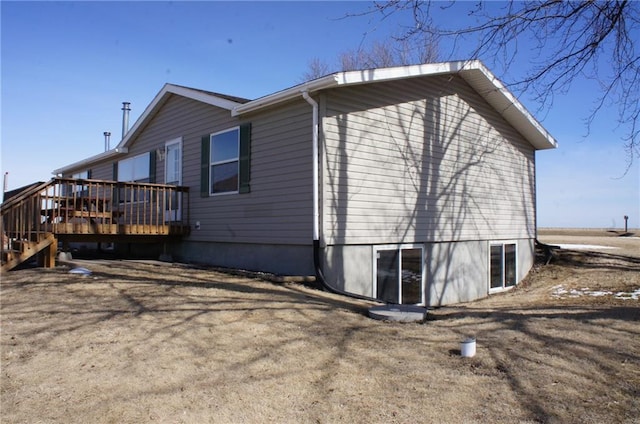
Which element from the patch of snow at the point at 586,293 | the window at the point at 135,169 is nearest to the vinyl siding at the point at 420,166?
the patch of snow at the point at 586,293

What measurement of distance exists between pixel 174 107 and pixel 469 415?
1097cm

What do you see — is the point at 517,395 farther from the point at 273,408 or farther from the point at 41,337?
the point at 41,337

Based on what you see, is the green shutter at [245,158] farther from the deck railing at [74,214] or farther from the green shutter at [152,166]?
the green shutter at [152,166]

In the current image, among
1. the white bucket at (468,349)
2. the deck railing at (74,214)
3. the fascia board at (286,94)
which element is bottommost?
the white bucket at (468,349)

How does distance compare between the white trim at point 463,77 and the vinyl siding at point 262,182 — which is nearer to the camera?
the white trim at point 463,77

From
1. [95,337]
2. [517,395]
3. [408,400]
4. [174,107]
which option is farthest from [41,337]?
[174,107]

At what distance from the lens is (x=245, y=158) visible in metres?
9.87

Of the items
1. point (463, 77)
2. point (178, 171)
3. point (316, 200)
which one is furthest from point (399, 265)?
point (178, 171)

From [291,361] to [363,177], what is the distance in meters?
5.14

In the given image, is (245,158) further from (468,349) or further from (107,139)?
(107,139)

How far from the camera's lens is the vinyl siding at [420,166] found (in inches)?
343

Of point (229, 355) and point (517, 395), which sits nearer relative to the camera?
point (517, 395)

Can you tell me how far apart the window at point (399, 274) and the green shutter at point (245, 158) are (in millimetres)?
2885

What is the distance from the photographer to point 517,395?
370cm
